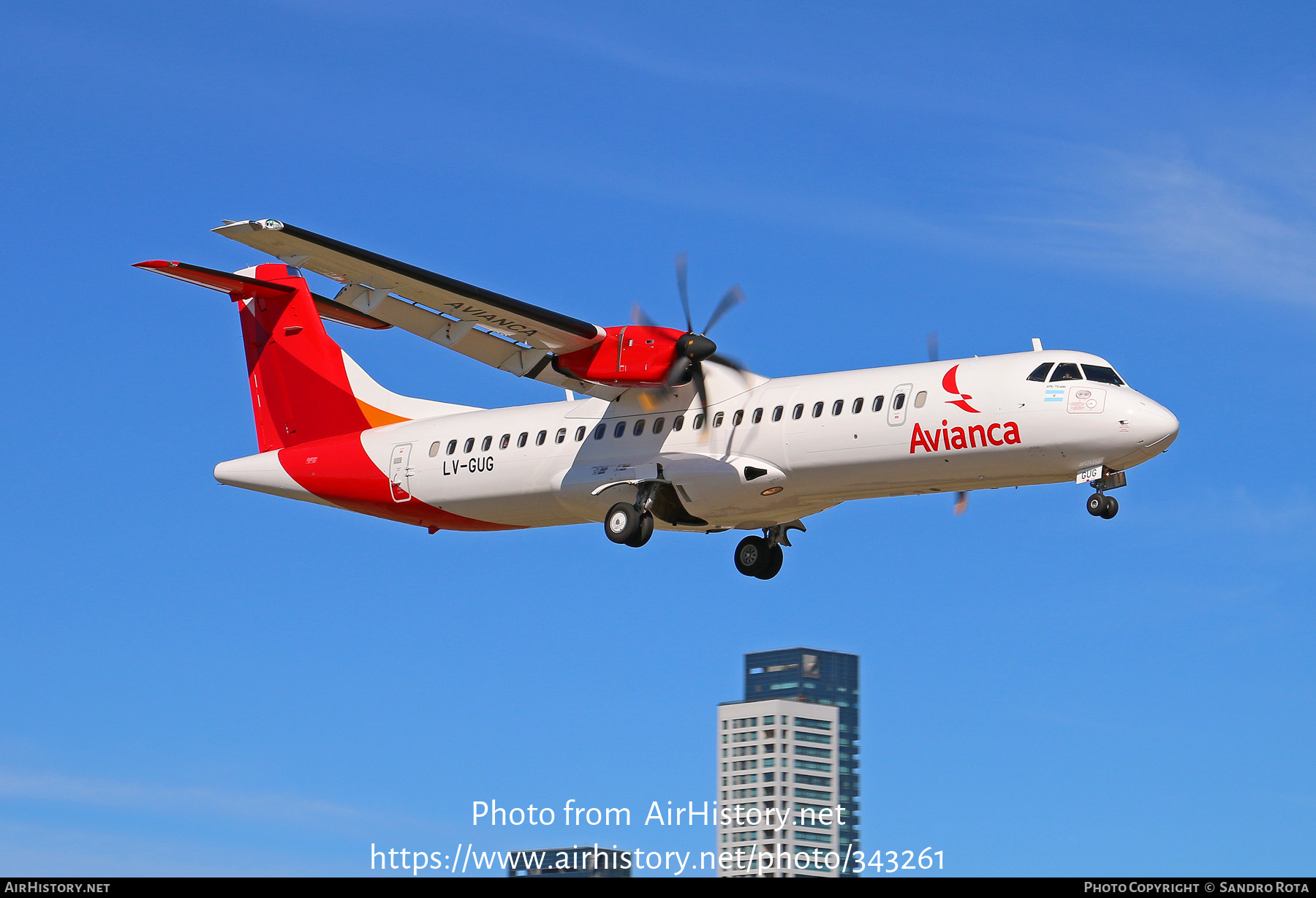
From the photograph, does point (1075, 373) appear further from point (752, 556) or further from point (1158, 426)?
point (752, 556)

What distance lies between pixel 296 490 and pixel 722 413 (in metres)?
8.02

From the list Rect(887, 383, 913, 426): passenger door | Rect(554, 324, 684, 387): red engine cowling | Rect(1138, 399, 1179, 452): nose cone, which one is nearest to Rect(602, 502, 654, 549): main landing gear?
Rect(554, 324, 684, 387): red engine cowling

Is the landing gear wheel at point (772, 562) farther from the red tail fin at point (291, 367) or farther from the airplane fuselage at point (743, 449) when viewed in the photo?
the red tail fin at point (291, 367)

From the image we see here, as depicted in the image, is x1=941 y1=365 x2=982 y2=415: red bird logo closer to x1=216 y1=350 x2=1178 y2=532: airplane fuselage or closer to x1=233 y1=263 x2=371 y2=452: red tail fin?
x1=216 y1=350 x2=1178 y2=532: airplane fuselage

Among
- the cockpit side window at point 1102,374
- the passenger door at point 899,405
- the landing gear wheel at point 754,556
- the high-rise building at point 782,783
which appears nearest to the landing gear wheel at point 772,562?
the landing gear wheel at point 754,556

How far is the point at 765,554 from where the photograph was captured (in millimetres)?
24172

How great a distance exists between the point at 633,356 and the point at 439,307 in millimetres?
2894

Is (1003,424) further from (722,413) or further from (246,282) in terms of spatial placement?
(246,282)

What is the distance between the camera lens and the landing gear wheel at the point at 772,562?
79.3ft

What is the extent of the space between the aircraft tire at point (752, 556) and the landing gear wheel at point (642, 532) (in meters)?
2.51

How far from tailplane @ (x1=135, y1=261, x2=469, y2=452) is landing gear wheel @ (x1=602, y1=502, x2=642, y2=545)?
457 centimetres

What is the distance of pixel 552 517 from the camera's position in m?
23.9

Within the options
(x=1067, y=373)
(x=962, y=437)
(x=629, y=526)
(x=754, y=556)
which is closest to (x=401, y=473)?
(x=629, y=526)

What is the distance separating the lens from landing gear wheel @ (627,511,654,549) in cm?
2217
